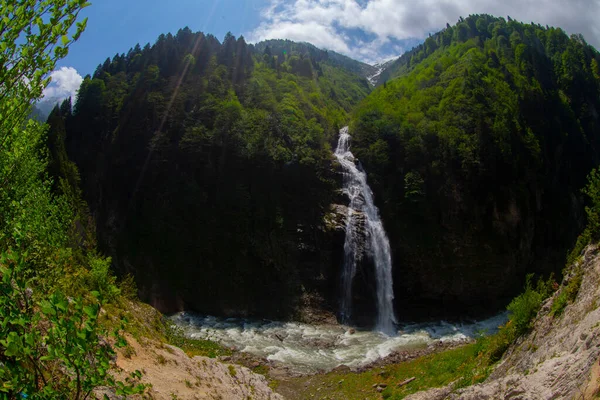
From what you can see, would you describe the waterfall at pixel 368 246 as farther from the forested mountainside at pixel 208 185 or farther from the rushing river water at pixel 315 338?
the rushing river water at pixel 315 338

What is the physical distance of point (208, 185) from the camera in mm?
41719

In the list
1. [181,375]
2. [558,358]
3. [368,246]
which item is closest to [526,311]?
[558,358]

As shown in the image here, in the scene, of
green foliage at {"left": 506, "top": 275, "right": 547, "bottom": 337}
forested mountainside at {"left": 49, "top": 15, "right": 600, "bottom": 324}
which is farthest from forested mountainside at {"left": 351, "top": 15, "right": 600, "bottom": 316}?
green foliage at {"left": 506, "top": 275, "right": 547, "bottom": 337}

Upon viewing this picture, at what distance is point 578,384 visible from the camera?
6867mm

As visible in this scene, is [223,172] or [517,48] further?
[517,48]

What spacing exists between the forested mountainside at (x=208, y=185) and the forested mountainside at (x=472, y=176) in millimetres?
6823

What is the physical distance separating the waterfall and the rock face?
69.5ft

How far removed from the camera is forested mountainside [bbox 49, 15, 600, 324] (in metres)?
36.8

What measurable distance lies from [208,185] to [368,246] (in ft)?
57.5

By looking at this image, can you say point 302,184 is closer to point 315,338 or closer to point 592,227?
point 315,338

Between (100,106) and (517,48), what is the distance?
69.0 meters

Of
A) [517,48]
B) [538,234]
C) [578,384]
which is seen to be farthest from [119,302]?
[517,48]

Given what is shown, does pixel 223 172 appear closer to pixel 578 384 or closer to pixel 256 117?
pixel 256 117

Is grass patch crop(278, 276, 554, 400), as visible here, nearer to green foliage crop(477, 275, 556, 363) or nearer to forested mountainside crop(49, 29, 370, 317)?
green foliage crop(477, 275, 556, 363)
